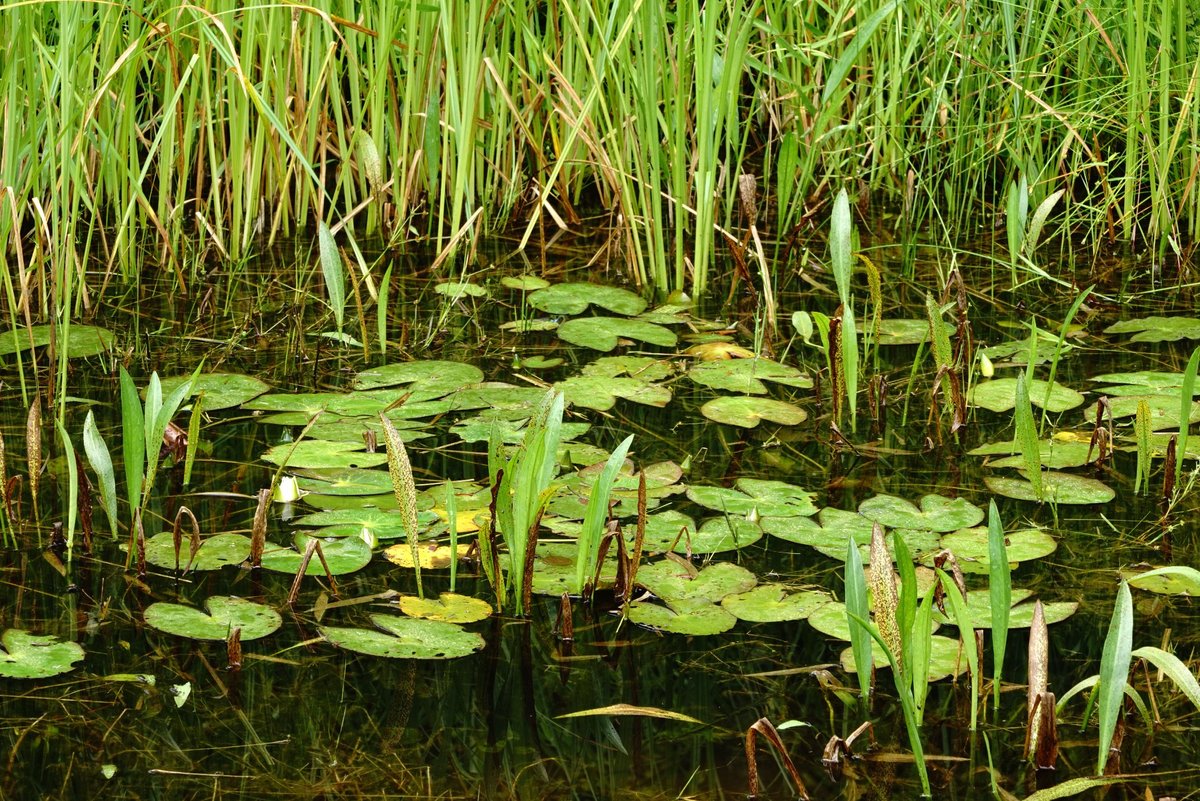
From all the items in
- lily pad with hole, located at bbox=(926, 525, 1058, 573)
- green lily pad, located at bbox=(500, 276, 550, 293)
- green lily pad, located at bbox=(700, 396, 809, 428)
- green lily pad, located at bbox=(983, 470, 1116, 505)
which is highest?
green lily pad, located at bbox=(500, 276, 550, 293)

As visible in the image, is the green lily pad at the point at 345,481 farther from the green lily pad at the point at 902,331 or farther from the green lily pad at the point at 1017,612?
the green lily pad at the point at 902,331

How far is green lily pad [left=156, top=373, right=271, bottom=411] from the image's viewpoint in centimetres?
200

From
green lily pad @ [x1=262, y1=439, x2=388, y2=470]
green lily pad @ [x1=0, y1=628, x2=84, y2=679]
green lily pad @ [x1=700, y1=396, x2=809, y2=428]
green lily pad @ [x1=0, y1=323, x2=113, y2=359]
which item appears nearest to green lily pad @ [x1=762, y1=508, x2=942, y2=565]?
green lily pad @ [x1=700, y1=396, x2=809, y2=428]

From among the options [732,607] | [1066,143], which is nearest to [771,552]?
[732,607]

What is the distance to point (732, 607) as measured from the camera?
1452mm

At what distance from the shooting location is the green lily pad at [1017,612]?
1.41 metres

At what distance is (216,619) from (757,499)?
67cm

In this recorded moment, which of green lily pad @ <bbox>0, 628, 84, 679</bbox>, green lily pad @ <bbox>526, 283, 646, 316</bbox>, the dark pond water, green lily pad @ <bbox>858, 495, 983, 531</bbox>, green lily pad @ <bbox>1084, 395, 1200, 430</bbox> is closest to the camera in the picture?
the dark pond water

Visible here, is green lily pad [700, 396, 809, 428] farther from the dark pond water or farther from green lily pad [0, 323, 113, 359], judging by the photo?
green lily pad [0, 323, 113, 359]

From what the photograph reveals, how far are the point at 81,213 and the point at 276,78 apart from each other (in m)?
0.47

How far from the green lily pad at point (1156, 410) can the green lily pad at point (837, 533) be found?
0.49 m

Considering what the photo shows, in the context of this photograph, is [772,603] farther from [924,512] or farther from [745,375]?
[745,375]

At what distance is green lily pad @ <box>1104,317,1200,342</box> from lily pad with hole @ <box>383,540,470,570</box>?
1294 mm

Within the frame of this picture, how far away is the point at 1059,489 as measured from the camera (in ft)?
5.71
